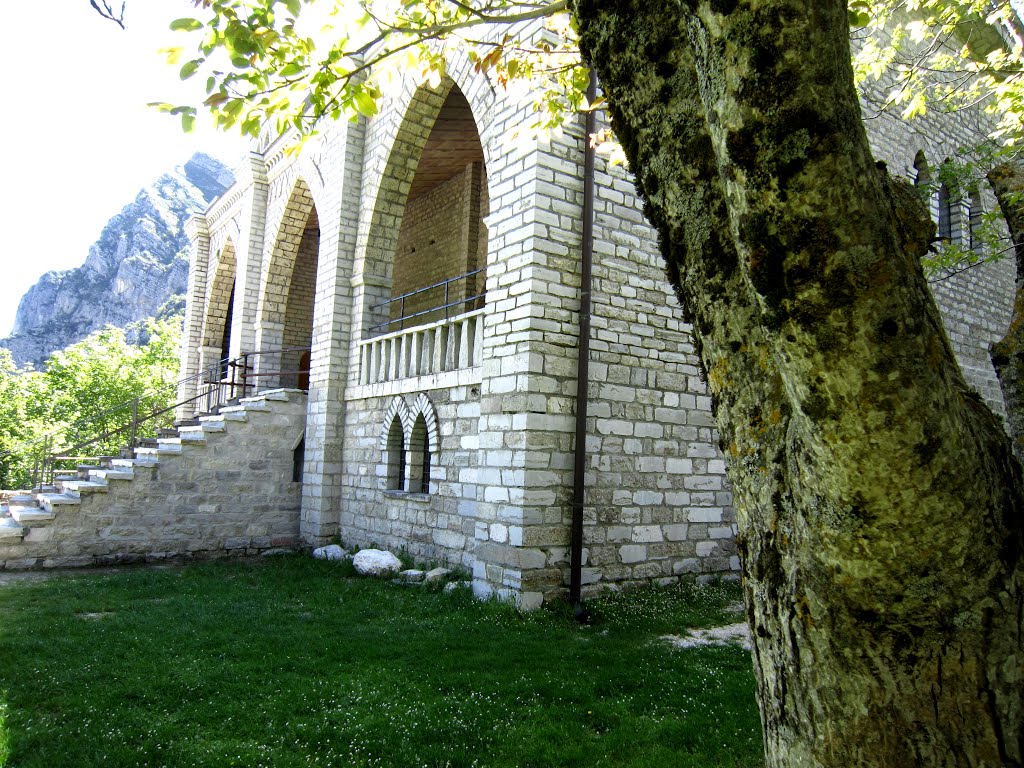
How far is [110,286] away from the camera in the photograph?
75.2 meters

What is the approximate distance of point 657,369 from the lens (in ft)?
28.0

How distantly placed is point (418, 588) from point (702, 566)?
3506 mm

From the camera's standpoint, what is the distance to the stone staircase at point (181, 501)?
10031mm

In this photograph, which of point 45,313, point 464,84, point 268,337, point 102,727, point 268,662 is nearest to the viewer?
point 102,727

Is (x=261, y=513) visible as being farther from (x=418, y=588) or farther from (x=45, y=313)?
(x=45, y=313)

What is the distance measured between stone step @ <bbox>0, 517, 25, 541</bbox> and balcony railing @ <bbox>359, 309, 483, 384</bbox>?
16.7 feet

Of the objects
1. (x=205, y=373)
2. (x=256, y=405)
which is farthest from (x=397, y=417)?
(x=205, y=373)

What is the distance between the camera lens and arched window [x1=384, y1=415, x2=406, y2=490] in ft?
33.3

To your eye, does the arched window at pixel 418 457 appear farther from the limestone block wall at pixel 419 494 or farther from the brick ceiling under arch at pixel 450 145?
the brick ceiling under arch at pixel 450 145

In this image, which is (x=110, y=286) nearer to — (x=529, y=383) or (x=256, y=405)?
(x=256, y=405)

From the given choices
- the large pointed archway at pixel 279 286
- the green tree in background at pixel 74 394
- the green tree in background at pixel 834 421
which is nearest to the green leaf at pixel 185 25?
the green tree in background at pixel 834 421

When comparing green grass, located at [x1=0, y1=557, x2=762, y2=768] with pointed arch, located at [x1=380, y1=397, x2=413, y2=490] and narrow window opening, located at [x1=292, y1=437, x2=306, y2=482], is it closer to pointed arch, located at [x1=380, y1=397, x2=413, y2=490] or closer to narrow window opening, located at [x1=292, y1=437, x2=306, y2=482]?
pointed arch, located at [x1=380, y1=397, x2=413, y2=490]

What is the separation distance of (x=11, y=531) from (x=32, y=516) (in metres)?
0.30

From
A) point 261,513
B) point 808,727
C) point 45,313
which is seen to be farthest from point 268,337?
point 45,313
